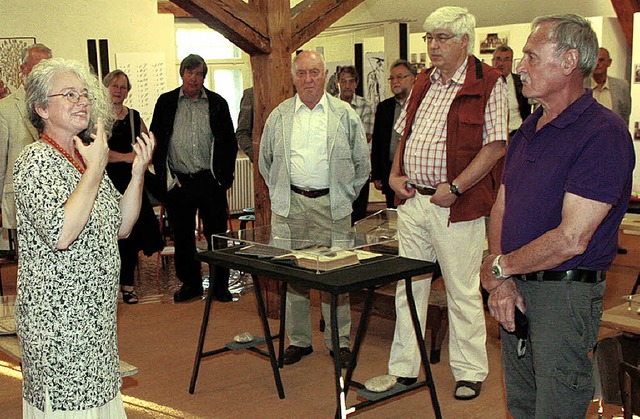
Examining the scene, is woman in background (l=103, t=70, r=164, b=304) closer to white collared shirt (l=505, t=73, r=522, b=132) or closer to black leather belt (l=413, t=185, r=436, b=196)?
black leather belt (l=413, t=185, r=436, b=196)

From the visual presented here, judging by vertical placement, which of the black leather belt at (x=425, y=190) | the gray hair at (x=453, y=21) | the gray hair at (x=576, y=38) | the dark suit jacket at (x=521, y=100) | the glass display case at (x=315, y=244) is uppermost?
the gray hair at (x=453, y=21)

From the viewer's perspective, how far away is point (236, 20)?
5.43 meters

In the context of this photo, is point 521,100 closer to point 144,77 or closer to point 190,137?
point 190,137

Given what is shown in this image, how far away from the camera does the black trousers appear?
620 cm

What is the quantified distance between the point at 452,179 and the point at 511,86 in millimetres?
3570

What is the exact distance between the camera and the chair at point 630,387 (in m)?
2.57

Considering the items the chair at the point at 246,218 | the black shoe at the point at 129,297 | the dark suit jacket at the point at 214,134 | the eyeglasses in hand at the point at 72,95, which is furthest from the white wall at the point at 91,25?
the eyeglasses in hand at the point at 72,95

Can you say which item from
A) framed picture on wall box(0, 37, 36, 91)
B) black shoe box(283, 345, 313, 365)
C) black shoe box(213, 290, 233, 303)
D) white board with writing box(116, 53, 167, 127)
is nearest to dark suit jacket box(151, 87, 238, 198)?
black shoe box(213, 290, 233, 303)

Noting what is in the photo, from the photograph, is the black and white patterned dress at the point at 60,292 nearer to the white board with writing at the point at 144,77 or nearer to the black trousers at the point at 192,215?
the black trousers at the point at 192,215

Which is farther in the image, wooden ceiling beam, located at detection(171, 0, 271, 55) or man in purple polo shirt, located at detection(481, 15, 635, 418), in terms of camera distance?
wooden ceiling beam, located at detection(171, 0, 271, 55)

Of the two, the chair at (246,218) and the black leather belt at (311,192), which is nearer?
the black leather belt at (311,192)

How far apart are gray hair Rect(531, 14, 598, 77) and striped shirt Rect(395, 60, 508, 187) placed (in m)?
1.36

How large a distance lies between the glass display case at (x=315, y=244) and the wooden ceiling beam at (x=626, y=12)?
5039 millimetres

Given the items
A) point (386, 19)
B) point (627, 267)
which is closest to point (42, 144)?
point (627, 267)
